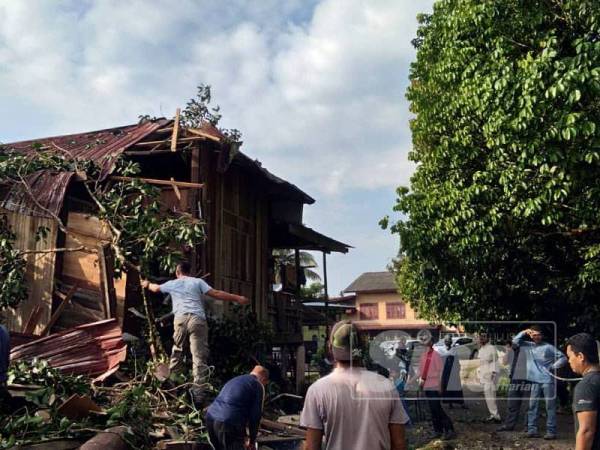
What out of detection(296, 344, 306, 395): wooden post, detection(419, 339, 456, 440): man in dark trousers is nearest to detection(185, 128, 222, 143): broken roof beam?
detection(419, 339, 456, 440): man in dark trousers

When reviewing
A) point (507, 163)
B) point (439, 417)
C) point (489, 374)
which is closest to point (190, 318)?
point (439, 417)

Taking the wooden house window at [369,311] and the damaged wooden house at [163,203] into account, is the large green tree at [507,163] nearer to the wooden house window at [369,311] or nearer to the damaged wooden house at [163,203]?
the damaged wooden house at [163,203]

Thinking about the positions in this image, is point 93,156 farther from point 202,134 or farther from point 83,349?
point 83,349

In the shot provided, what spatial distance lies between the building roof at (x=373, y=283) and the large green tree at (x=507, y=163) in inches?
1252

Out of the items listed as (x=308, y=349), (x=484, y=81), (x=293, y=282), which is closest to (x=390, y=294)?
(x=308, y=349)

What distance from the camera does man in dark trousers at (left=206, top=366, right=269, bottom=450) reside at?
6.07 meters

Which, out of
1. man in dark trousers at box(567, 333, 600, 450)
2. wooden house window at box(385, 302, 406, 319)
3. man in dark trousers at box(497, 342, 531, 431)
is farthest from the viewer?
wooden house window at box(385, 302, 406, 319)

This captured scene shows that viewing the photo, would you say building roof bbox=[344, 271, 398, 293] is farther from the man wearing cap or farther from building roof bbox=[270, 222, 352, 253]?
the man wearing cap

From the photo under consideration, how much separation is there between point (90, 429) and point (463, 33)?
738cm

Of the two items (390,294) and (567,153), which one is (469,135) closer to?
(567,153)

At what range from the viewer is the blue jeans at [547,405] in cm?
902

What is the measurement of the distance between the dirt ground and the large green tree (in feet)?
6.76

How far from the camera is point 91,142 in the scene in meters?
11.8

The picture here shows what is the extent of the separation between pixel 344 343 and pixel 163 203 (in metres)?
7.14
